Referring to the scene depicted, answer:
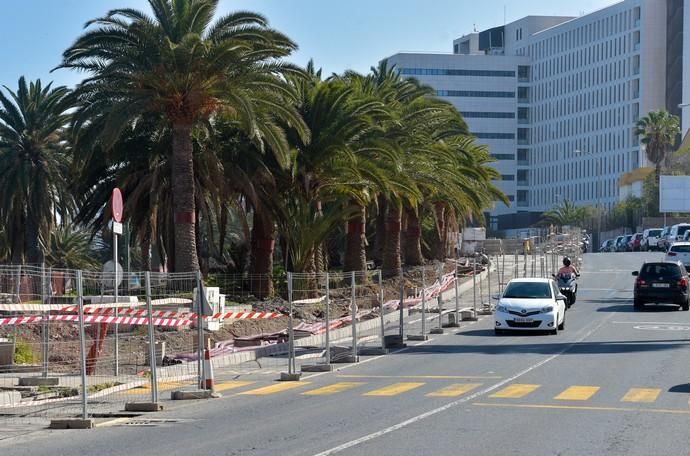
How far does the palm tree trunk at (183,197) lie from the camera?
34125mm

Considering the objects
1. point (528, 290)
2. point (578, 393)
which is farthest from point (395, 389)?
point (528, 290)

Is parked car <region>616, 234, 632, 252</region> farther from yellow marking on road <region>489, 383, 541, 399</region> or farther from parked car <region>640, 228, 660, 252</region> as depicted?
yellow marking on road <region>489, 383, 541, 399</region>

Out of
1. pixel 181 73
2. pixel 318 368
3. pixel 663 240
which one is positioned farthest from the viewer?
pixel 663 240

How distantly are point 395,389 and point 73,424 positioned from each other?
6288 mm

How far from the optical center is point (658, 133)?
12662cm

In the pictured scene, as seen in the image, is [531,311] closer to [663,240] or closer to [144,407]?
[144,407]

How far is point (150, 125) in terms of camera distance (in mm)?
37562

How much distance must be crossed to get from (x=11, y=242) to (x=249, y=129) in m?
17.4

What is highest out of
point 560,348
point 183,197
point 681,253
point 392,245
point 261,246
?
point 183,197

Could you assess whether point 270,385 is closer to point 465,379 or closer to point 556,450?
point 465,379

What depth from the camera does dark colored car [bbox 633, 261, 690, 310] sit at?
4041 centimetres

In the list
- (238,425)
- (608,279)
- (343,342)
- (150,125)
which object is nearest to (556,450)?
(238,425)

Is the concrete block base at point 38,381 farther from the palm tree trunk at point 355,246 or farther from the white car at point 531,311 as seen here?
the palm tree trunk at point 355,246

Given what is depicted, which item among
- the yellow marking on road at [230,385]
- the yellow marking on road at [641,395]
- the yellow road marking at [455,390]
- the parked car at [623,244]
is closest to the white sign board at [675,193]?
the parked car at [623,244]
